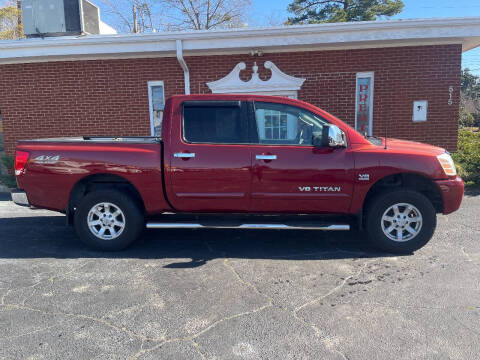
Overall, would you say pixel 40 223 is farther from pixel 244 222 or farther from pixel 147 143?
pixel 244 222

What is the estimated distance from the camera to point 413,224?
174 inches

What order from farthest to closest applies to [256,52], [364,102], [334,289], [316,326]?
[364,102] < [256,52] < [334,289] < [316,326]

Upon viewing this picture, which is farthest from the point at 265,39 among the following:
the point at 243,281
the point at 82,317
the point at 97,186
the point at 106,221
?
the point at 82,317

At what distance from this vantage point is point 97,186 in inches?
187

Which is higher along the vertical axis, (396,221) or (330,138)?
(330,138)

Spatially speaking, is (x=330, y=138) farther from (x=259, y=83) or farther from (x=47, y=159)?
(x=259, y=83)

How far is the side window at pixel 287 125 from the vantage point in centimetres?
443

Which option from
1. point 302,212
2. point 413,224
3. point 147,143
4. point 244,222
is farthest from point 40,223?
point 413,224

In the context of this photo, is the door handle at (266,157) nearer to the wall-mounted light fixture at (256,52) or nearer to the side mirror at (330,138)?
the side mirror at (330,138)

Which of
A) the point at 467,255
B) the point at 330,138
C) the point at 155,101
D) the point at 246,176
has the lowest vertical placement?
the point at 467,255

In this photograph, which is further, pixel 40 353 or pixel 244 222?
pixel 244 222

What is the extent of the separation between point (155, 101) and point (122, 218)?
5440mm

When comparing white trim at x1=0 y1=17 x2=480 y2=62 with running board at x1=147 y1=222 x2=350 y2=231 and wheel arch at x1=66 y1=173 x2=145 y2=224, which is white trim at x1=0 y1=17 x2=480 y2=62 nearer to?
wheel arch at x1=66 y1=173 x2=145 y2=224

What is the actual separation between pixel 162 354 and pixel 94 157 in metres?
2.77
